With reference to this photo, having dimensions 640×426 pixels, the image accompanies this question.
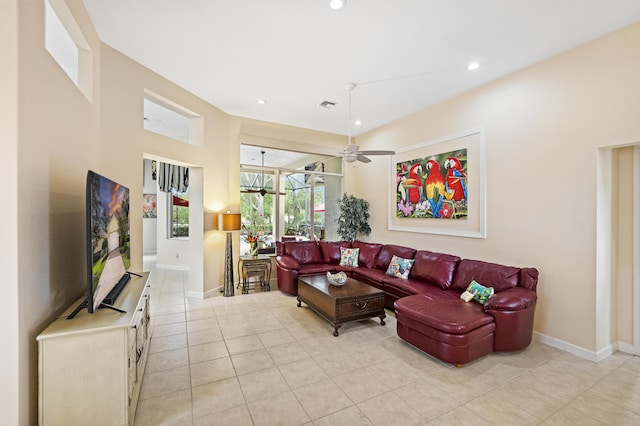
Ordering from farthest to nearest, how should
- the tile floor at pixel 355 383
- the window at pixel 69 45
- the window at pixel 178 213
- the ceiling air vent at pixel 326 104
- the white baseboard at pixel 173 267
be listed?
the window at pixel 178 213
the white baseboard at pixel 173 267
the ceiling air vent at pixel 326 104
the window at pixel 69 45
the tile floor at pixel 355 383

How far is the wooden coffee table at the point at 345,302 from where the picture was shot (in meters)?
3.50

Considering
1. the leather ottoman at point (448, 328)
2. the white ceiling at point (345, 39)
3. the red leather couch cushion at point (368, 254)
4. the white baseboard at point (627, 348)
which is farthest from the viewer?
the red leather couch cushion at point (368, 254)

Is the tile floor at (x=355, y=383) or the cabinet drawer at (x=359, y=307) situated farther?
the cabinet drawer at (x=359, y=307)

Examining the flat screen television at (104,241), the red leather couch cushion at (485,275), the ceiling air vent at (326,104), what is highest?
the ceiling air vent at (326,104)

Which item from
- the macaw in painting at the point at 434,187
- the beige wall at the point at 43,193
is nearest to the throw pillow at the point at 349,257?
the macaw in painting at the point at 434,187

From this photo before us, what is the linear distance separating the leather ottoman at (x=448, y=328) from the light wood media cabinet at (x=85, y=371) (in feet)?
8.66

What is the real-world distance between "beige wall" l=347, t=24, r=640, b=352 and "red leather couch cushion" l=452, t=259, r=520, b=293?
30 cm

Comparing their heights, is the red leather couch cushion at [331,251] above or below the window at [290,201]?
below

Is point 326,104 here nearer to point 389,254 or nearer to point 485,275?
point 389,254

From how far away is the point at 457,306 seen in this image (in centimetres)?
315

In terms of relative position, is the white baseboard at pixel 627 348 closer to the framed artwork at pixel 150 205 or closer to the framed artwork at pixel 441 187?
the framed artwork at pixel 441 187

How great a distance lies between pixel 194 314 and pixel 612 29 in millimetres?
6061

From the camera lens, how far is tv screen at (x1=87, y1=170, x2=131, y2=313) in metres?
→ 1.91

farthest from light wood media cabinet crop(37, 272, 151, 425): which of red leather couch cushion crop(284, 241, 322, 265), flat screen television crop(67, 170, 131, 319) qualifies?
red leather couch cushion crop(284, 241, 322, 265)
